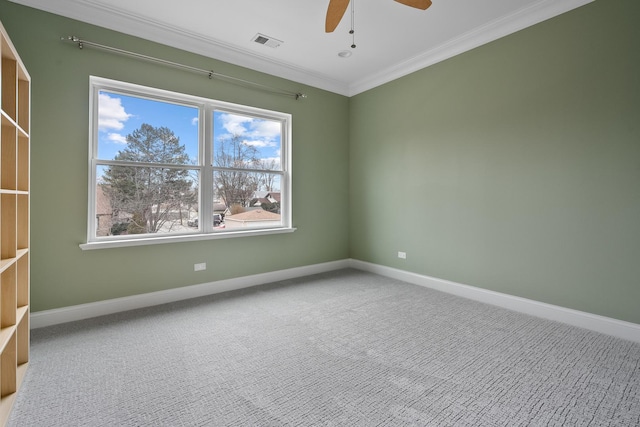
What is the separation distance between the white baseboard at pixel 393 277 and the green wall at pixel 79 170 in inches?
3.1

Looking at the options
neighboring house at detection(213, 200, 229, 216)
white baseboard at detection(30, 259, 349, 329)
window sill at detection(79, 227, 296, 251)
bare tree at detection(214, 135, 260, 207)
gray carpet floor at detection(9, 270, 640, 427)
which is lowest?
gray carpet floor at detection(9, 270, 640, 427)

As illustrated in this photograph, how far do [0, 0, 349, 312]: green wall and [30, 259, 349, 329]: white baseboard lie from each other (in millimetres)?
63

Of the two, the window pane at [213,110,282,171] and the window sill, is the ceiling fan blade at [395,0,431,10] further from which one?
the window sill

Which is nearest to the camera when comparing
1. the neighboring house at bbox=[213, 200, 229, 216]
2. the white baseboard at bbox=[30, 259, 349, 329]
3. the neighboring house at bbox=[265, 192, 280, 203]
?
the white baseboard at bbox=[30, 259, 349, 329]

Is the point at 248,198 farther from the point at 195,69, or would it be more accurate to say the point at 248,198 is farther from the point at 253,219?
the point at 195,69

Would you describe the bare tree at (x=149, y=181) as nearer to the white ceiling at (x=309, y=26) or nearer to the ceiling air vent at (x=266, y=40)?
the white ceiling at (x=309, y=26)

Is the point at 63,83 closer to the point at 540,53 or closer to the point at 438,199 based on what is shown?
the point at 438,199

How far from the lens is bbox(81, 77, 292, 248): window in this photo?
3035mm

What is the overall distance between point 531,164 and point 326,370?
2755mm

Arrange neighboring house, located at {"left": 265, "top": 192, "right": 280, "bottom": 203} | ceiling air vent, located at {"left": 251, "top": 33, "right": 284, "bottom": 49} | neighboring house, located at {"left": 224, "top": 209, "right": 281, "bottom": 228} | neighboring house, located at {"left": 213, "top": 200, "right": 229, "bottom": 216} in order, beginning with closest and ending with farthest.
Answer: ceiling air vent, located at {"left": 251, "top": 33, "right": 284, "bottom": 49}, neighboring house, located at {"left": 213, "top": 200, "right": 229, "bottom": 216}, neighboring house, located at {"left": 224, "top": 209, "right": 281, "bottom": 228}, neighboring house, located at {"left": 265, "top": 192, "right": 280, "bottom": 203}

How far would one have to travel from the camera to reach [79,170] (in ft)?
9.33

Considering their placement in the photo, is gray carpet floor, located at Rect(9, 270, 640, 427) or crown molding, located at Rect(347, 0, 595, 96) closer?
gray carpet floor, located at Rect(9, 270, 640, 427)

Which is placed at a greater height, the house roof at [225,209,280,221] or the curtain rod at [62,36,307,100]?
the curtain rod at [62,36,307,100]

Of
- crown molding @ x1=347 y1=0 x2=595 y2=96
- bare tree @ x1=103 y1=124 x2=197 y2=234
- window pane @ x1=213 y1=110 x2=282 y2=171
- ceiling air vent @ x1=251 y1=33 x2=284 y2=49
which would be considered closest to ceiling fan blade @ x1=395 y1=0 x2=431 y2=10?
crown molding @ x1=347 y1=0 x2=595 y2=96
